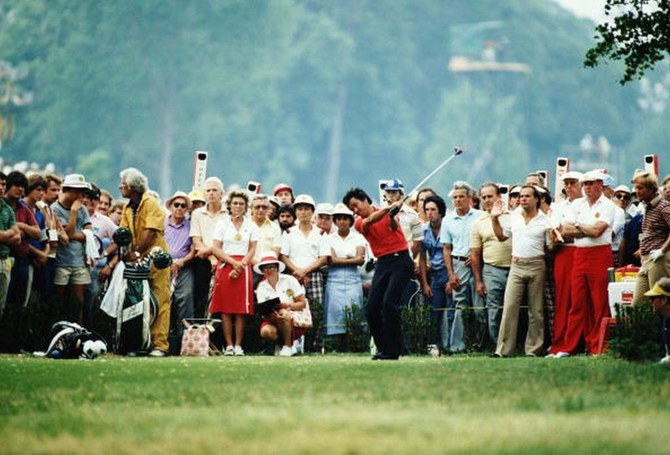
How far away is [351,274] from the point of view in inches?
939

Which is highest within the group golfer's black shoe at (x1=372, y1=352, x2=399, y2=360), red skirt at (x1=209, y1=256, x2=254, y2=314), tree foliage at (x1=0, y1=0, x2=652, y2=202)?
tree foliage at (x1=0, y1=0, x2=652, y2=202)

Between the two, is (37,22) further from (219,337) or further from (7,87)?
(219,337)

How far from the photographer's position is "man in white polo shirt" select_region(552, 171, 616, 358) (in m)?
20.6

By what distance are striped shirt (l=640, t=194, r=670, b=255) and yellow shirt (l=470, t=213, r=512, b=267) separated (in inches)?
142

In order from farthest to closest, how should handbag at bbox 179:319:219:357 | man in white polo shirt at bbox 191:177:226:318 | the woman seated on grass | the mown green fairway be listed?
man in white polo shirt at bbox 191:177:226:318 < the woman seated on grass < handbag at bbox 179:319:219:357 < the mown green fairway

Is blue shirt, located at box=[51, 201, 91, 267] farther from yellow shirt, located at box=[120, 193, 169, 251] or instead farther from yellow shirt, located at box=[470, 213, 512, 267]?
yellow shirt, located at box=[470, 213, 512, 267]

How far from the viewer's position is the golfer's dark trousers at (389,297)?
789 inches

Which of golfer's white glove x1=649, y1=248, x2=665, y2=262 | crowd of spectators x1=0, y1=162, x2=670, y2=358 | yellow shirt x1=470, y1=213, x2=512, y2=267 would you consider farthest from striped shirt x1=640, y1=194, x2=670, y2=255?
yellow shirt x1=470, y1=213, x2=512, y2=267

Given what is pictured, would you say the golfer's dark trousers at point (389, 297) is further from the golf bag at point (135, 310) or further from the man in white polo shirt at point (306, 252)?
the man in white polo shirt at point (306, 252)

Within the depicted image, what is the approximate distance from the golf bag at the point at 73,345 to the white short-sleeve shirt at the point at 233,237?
331cm

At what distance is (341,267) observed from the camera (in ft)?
78.1

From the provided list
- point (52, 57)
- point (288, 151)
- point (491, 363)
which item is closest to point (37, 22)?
point (52, 57)

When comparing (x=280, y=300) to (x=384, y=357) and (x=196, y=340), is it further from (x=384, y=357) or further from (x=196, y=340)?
(x=384, y=357)

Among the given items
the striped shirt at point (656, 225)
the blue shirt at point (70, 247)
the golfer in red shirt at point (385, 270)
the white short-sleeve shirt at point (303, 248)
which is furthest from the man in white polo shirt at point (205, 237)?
the striped shirt at point (656, 225)
